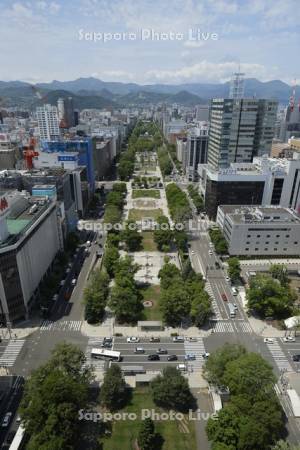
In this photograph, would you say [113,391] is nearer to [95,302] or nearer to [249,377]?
[249,377]

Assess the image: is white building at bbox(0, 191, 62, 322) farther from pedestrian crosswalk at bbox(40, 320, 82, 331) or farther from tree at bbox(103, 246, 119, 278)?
tree at bbox(103, 246, 119, 278)

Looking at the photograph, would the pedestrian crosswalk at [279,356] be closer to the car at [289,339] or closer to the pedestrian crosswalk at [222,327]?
the car at [289,339]

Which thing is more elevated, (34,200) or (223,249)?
(34,200)

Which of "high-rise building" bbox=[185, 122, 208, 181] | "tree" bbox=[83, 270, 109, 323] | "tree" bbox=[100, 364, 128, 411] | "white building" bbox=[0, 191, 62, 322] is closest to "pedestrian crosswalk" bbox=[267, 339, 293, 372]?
"tree" bbox=[100, 364, 128, 411]

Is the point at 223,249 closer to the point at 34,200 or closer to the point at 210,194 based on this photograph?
the point at 210,194

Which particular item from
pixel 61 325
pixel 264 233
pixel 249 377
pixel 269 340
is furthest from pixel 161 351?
pixel 264 233

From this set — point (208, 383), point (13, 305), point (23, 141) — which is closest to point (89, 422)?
point (208, 383)

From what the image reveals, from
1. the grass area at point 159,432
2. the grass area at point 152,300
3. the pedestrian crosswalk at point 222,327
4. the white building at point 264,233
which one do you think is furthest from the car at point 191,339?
the white building at point 264,233
